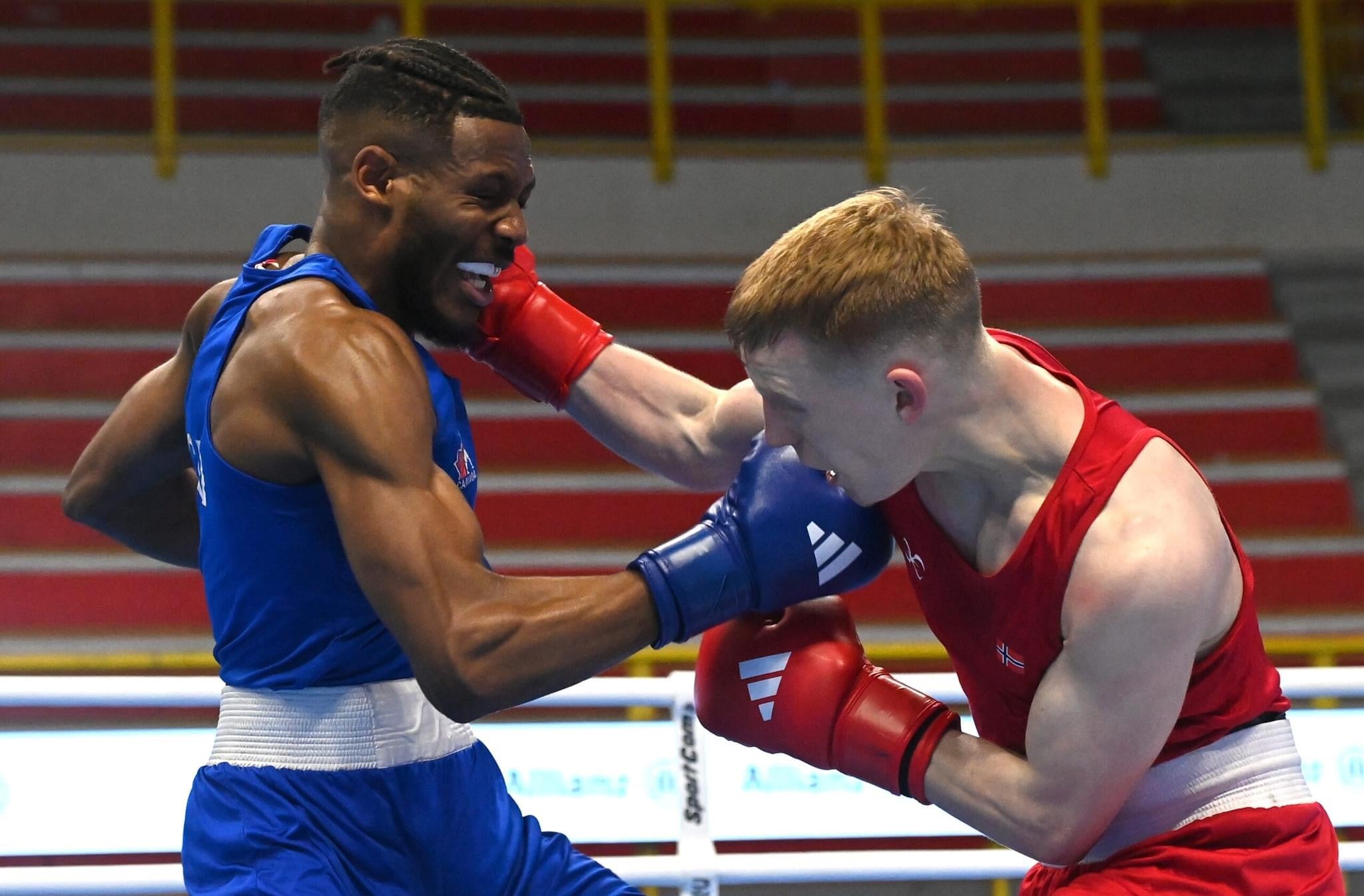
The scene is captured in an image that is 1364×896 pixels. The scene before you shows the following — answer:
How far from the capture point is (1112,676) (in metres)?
1.66

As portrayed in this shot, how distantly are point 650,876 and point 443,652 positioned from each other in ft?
4.61

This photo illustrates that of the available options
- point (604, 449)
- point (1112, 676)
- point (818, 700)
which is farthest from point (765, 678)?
point (604, 449)

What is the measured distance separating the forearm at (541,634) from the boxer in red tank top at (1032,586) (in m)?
0.28

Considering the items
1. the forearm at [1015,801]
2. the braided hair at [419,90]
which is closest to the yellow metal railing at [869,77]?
the braided hair at [419,90]

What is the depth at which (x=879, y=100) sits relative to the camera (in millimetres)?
7477

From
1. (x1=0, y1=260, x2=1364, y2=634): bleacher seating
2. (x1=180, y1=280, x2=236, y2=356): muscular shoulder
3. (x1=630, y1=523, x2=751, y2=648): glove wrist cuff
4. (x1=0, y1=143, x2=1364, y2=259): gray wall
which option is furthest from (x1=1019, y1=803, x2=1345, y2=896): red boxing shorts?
(x1=0, y1=143, x2=1364, y2=259): gray wall

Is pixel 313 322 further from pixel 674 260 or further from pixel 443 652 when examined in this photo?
pixel 674 260

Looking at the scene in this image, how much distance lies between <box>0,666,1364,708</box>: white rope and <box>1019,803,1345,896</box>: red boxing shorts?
104cm

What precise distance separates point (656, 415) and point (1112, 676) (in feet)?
3.07

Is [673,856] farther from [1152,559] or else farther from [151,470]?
[1152,559]

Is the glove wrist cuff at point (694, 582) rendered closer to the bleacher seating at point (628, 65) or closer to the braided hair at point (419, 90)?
the braided hair at point (419, 90)

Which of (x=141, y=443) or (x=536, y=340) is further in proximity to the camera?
(x=536, y=340)

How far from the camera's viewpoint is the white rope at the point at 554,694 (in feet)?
9.15

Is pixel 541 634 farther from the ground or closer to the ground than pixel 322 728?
farther from the ground
